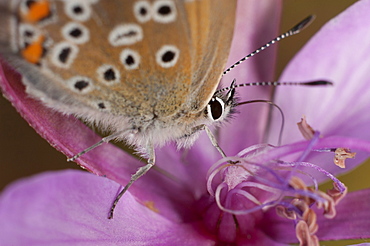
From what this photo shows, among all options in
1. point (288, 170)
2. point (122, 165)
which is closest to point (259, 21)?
point (288, 170)

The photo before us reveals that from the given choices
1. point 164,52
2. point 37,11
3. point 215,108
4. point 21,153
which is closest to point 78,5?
point 37,11

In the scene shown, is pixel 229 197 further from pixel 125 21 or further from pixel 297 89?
pixel 125 21

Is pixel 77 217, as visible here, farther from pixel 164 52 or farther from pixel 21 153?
pixel 21 153

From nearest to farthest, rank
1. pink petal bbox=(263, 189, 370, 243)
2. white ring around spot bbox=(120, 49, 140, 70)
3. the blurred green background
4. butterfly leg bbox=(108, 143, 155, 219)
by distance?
white ring around spot bbox=(120, 49, 140, 70) → butterfly leg bbox=(108, 143, 155, 219) → pink petal bbox=(263, 189, 370, 243) → the blurred green background

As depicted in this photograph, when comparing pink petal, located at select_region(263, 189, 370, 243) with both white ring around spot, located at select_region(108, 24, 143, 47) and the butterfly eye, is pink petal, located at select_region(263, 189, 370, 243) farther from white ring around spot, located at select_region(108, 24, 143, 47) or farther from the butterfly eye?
white ring around spot, located at select_region(108, 24, 143, 47)

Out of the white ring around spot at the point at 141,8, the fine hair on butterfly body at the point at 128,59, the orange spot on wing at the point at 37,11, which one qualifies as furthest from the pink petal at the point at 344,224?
the orange spot on wing at the point at 37,11

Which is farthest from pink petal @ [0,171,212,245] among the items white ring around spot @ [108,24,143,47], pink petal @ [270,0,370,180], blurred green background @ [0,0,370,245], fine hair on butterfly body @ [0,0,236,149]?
blurred green background @ [0,0,370,245]
